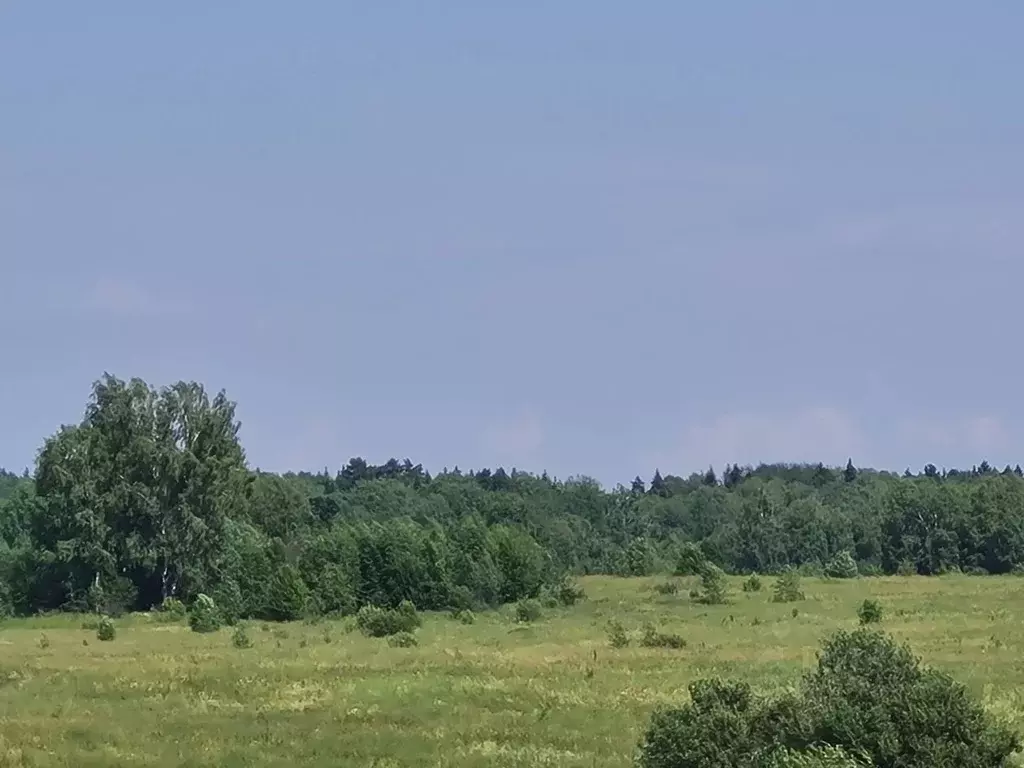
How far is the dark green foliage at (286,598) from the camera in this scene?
238 ft

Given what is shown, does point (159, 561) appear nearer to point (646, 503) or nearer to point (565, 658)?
point (565, 658)

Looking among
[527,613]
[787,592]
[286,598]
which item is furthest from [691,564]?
[286,598]

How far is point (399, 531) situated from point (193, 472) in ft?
45.1

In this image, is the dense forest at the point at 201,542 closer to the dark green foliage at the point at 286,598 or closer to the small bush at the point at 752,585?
the dark green foliage at the point at 286,598

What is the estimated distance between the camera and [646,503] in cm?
19625

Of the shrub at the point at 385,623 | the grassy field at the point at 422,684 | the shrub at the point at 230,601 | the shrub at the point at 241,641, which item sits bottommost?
the grassy field at the point at 422,684

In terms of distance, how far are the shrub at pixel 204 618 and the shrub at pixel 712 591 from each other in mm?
20584

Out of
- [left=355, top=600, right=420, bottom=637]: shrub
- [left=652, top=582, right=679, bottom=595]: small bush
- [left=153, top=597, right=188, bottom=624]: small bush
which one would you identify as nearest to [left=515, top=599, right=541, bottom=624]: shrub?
[left=355, top=600, right=420, bottom=637]: shrub

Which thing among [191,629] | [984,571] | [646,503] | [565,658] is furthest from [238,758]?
[646,503]

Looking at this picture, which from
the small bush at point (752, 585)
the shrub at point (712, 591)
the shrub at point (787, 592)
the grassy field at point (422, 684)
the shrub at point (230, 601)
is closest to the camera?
the grassy field at point (422, 684)

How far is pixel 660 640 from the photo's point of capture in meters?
43.9

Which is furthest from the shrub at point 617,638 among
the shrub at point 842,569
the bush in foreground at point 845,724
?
the shrub at point 842,569

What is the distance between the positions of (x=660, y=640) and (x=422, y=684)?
11537mm

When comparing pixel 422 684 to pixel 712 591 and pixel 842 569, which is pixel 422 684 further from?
pixel 842 569
